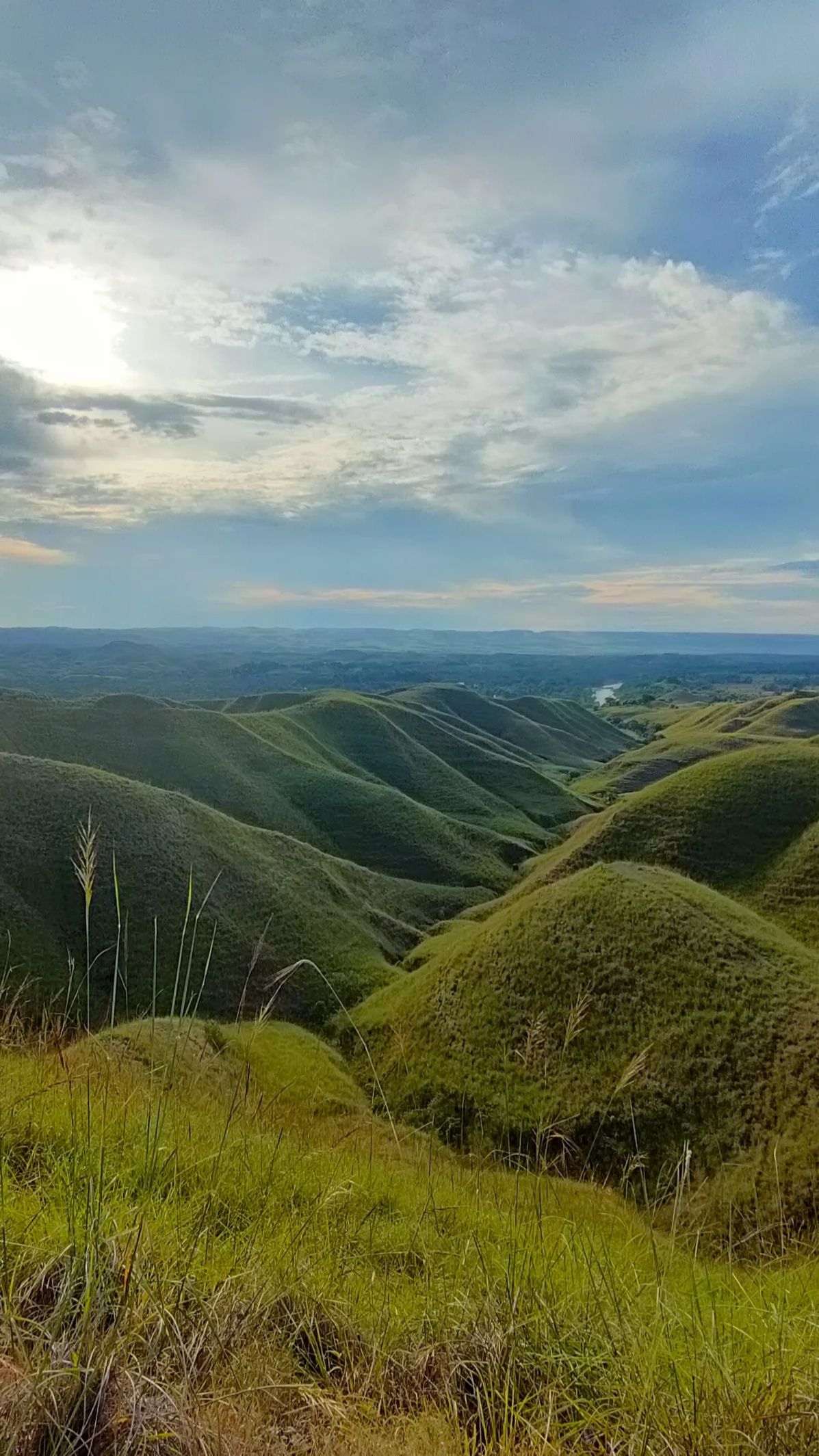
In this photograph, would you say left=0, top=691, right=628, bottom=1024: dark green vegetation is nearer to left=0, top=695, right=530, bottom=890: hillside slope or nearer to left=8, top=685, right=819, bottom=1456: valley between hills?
left=0, top=695, right=530, bottom=890: hillside slope

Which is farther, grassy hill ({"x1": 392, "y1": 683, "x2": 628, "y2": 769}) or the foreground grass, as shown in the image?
grassy hill ({"x1": 392, "y1": 683, "x2": 628, "y2": 769})

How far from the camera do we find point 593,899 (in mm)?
41469

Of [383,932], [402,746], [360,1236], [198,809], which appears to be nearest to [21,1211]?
[360,1236]

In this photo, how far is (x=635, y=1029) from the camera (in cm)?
3247

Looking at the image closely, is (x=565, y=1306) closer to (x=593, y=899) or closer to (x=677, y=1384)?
→ (x=677, y=1384)

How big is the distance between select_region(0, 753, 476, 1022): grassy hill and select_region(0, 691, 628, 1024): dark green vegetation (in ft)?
0.50

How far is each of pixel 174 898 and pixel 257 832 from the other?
49.5 feet

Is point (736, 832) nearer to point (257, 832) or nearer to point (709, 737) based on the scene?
point (257, 832)

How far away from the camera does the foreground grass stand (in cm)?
267

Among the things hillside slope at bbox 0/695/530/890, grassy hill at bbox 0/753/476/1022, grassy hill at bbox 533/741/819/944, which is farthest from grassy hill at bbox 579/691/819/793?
grassy hill at bbox 0/753/476/1022

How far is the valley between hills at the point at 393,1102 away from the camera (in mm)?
2947

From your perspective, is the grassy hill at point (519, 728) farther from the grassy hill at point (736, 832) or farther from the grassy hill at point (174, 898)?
the grassy hill at point (174, 898)

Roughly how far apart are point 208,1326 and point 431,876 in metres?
73.8

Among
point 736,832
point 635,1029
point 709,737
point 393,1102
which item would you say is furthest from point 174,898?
point 709,737
